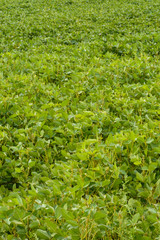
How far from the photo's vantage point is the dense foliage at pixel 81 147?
1579 millimetres

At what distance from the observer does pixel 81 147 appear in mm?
2463

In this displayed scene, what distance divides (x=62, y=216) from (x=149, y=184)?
0.70 meters

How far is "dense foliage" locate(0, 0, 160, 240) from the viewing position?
1.58 meters

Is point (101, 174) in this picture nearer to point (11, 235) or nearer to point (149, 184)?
point (149, 184)

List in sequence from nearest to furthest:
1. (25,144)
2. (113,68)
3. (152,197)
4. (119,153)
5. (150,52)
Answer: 1. (152,197)
2. (119,153)
3. (25,144)
4. (113,68)
5. (150,52)

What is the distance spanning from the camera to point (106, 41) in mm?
7004

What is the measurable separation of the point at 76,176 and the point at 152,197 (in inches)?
20.9

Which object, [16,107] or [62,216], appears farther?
[16,107]

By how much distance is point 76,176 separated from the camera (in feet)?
6.22

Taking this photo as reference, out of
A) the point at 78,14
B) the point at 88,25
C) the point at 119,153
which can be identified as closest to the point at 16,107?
the point at 119,153

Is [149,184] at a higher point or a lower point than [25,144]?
higher

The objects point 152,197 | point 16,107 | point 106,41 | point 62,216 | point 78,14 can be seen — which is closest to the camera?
point 62,216

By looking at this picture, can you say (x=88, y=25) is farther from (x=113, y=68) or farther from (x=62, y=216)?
(x=62, y=216)

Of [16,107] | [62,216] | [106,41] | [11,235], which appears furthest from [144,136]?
[106,41]
